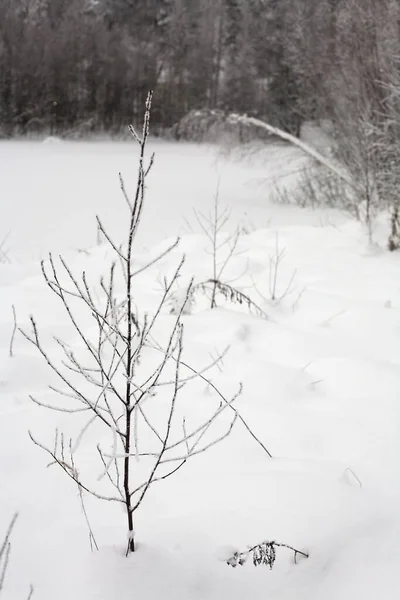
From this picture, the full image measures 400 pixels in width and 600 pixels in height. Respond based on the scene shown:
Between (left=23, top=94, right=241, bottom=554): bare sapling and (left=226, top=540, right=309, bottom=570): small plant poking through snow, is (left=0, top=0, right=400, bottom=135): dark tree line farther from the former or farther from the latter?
(left=226, top=540, right=309, bottom=570): small plant poking through snow

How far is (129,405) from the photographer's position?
1359mm

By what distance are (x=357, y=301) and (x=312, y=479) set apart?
1927 millimetres

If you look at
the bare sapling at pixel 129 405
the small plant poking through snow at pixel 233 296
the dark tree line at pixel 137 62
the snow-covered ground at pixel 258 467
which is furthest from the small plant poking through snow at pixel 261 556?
the dark tree line at pixel 137 62

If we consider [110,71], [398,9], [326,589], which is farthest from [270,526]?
[110,71]

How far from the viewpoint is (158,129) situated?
26156mm

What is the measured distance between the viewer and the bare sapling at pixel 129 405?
133 centimetres

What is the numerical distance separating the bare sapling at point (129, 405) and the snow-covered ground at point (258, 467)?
0.18 ft

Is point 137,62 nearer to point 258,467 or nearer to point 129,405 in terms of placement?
point 258,467

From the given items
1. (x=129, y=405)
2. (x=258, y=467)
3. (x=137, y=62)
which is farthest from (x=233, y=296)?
(x=137, y=62)

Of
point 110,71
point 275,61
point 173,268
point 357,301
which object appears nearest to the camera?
point 357,301

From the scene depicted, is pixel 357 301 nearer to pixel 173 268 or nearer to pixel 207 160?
pixel 173 268

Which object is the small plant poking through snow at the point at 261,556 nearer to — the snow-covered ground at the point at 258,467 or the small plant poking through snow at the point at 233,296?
the snow-covered ground at the point at 258,467

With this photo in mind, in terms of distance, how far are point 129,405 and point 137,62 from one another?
2730 cm

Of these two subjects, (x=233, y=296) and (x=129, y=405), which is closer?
(x=129, y=405)
